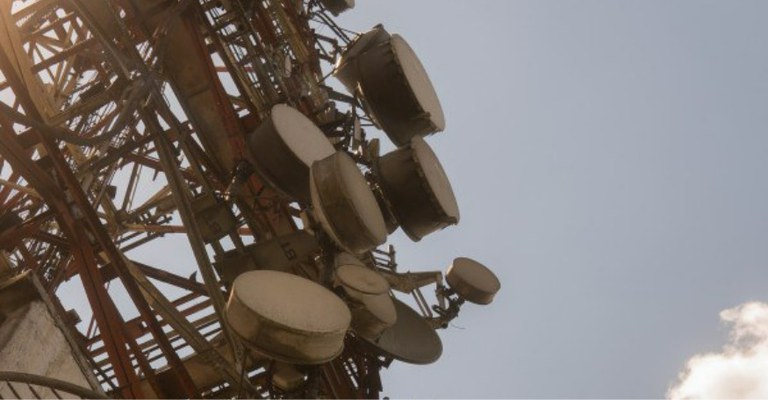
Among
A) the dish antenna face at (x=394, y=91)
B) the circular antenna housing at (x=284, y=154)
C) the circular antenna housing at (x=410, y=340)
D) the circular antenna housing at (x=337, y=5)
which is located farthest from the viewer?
the circular antenna housing at (x=337, y=5)

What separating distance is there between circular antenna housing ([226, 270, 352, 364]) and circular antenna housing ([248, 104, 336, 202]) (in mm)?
1667

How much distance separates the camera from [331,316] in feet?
13.4

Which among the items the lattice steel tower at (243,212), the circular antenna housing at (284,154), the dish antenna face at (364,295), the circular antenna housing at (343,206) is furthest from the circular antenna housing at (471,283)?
the circular antenna housing at (343,206)

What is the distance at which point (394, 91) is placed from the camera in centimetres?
664

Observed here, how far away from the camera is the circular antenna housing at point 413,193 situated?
589cm

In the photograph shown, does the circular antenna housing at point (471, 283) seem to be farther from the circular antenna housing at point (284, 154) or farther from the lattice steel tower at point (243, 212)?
the circular antenna housing at point (284, 154)

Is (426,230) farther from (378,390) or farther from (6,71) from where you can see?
(6,71)

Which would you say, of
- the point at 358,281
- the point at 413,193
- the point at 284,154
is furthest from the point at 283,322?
the point at 413,193

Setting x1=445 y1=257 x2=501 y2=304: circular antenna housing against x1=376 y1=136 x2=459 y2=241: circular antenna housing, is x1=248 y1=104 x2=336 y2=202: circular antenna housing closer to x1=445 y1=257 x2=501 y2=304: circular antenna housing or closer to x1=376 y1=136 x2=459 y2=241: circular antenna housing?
x1=376 y1=136 x2=459 y2=241: circular antenna housing

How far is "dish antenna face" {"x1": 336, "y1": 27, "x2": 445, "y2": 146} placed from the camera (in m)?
6.65

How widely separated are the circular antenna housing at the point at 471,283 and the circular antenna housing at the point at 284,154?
6.78 feet

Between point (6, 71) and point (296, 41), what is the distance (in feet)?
19.5

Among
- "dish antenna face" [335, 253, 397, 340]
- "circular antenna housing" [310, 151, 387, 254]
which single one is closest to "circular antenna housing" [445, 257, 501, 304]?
"dish antenna face" [335, 253, 397, 340]

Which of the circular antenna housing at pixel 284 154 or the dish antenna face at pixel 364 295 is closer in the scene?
the dish antenna face at pixel 364 295
